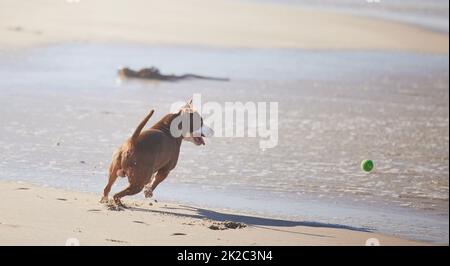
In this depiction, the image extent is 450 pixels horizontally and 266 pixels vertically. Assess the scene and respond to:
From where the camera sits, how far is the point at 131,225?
873 cm

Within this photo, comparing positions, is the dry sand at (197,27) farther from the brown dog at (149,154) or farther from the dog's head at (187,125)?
the brown dog at (149,154)

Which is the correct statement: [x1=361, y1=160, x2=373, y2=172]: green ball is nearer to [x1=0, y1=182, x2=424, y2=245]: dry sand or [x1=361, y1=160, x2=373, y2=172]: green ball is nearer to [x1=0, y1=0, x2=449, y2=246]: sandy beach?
[x1=0, y1=0, x2=449, y2=246]: sandy beach

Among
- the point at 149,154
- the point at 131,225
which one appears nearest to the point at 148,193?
the point at 149,154

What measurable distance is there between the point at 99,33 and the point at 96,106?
922cm

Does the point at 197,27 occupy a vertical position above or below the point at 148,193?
above

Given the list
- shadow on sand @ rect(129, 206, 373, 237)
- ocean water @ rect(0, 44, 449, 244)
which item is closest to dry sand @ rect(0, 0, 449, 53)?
ocean water @ rect(0, 44, 449, 244)

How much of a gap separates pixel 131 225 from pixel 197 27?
708 inches

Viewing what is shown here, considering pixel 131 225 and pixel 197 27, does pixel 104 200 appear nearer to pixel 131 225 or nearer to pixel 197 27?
pixel 131 225

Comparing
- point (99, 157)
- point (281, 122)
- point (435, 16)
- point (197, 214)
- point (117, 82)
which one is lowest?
point (197, 214)

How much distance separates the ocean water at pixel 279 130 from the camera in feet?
35.5

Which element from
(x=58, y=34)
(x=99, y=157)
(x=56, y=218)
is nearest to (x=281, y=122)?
(x=99, y=157)
